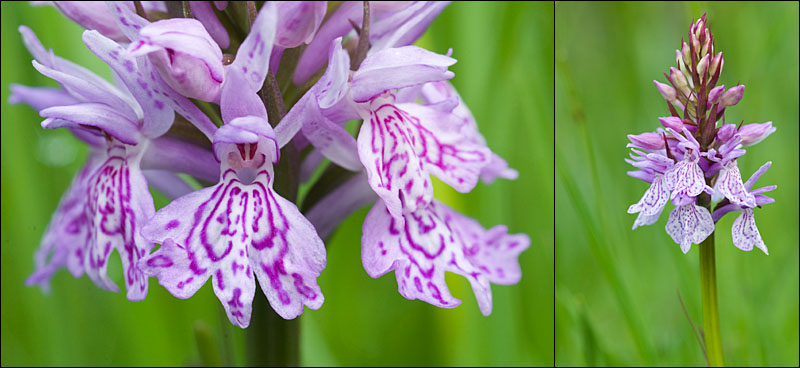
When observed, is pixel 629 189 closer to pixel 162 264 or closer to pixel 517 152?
pixel 162 264

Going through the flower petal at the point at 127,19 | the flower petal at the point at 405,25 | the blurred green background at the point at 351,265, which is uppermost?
the flower petal at the point at 405,25

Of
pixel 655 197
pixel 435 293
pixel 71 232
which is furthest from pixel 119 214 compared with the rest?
pixel 655 197

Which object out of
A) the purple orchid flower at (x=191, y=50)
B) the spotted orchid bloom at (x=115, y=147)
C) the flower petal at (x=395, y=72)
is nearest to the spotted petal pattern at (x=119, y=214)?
the spotted orchid bloom at (x=115, y=147)

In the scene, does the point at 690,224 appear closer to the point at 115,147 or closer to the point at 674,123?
the point at 674,123

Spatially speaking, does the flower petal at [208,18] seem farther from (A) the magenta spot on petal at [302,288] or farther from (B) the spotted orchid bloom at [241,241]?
(A) the magenta spot on petal at [302,288]

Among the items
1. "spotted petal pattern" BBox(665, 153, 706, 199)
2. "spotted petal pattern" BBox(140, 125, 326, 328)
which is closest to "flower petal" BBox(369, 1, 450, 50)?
"spotted petal pattern" BBox(140, 125, 326, 328)

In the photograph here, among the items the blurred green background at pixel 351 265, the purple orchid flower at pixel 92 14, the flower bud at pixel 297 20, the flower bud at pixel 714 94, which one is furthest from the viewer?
the blurred green background at pixel 351 265

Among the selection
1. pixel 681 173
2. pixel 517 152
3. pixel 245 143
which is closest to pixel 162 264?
pixel 245 143
